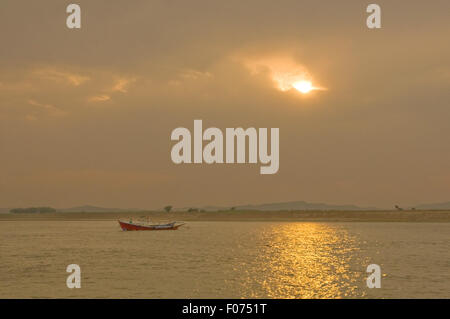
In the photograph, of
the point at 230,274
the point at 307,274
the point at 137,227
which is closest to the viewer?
the point at 230,274

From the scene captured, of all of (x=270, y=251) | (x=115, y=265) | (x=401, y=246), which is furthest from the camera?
(x=401, y=246)

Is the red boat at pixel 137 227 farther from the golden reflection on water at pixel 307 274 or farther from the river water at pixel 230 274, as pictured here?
the golden reflection on water at pixel 307 274

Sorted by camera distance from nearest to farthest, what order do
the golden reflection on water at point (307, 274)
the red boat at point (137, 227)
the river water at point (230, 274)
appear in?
the river water at point (230, 274) < the golden reflection on water at point (307, 274) < the red boat at point (137, 227)

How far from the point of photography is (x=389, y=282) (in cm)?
3444

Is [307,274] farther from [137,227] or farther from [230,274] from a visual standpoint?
[137,227]

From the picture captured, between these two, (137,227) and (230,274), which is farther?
(137,227)

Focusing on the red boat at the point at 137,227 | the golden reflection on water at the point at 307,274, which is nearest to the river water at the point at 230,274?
the golden reflection on water at the point at 307,274

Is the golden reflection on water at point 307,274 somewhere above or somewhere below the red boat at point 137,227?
below

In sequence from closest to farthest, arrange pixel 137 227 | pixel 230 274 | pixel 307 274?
pixel 230 274 < pixel 307 274 < pixel 137 227

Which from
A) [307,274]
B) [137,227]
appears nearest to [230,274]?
[307,274]
